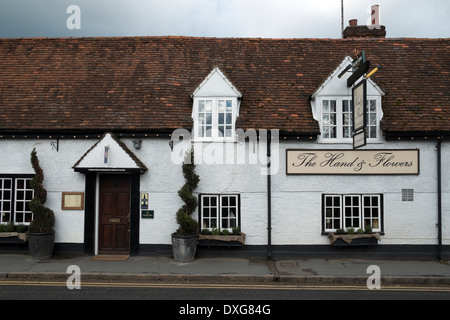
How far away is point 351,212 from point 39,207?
31.9 ft

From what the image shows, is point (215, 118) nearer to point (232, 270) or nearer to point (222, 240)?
point (222, 240)

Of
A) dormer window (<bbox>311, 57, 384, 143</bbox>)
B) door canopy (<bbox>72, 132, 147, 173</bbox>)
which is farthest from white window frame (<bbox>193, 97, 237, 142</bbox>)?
dormer window (<bbox>311, 57, 384, 143</bbox>)

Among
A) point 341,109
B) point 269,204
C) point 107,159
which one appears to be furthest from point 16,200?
point 341,109

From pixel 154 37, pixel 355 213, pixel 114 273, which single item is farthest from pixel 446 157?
pixel 154 37

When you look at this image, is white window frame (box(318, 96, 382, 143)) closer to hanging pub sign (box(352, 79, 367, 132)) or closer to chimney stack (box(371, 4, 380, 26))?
hanging pub sign (box(352, 79, 367, 132))

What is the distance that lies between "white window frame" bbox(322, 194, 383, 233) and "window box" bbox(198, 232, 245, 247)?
2771mm

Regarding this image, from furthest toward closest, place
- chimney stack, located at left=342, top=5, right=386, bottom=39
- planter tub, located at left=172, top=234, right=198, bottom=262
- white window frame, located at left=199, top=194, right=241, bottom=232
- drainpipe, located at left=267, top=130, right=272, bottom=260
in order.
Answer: chimney stack, located at left=342, top=5, right=386, bottom=39, white window frame, located at left=199, top=194, right=241, bottom=232, drainpipe, located at left=267, top=130, right=272, bottom=260, planter tub, located at left=172, top=234, right=198, bottom=262

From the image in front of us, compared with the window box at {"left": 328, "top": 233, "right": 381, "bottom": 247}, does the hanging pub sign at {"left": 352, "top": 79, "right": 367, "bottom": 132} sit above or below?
above

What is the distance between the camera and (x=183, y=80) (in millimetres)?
13094

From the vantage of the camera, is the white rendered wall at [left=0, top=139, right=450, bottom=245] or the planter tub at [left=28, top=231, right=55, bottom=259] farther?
the white rendered wall at [left=0, top=139, right=450, bottom=245]

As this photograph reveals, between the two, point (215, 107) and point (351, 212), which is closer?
point (351, 212)

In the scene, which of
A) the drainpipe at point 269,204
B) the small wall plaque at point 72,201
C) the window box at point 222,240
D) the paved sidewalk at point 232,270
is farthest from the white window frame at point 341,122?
the small wall plaque at point 72,201

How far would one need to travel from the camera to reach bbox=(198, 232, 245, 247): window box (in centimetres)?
1109
